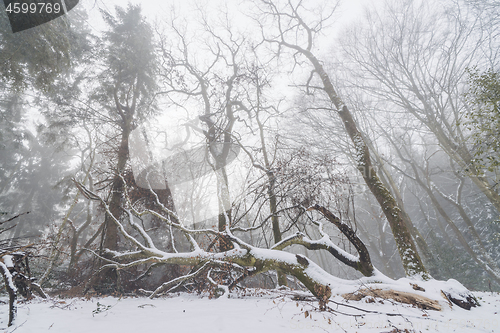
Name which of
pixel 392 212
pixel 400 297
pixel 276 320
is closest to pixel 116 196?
pixel 276 320

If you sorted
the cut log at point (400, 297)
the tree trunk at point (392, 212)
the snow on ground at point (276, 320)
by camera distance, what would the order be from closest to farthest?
the snow on ground at point (276, 320), the cut log at point (400, 297), the tree trunk at point (392, 212)

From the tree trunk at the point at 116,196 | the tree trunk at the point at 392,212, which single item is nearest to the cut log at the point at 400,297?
the tree trunk at the point at 392,212

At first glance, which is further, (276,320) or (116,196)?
(116,196)

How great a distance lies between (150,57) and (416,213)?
99.8 feet

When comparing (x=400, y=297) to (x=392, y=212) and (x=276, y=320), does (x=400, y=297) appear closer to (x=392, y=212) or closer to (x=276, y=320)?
(x=276, y=320)

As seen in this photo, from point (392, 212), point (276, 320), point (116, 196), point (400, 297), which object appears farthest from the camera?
point (116, 196)

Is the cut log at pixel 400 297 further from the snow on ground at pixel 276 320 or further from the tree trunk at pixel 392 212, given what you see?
the tree trunk at pixel 392 212

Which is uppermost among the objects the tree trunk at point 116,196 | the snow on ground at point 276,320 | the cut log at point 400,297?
the tree trunk at point 116,196

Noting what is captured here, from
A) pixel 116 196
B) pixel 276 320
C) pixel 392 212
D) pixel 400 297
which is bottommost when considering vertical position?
pixel 400 297

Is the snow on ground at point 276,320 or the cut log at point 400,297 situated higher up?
the snow on ground at point 276,320

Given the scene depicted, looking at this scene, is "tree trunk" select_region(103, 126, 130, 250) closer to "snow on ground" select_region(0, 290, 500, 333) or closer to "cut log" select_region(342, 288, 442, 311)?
"snow on ground" select_region(0, 290, 500, 333)

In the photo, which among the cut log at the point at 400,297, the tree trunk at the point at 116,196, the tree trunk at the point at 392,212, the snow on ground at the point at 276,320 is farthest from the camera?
the tree trunk at the point at 116,196

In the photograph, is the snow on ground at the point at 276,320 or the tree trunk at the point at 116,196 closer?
the snow on ground at the point at 276,320

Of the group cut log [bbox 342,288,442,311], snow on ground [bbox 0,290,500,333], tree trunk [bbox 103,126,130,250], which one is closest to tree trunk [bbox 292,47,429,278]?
snow on ground [bbox 0,290,500,333]
